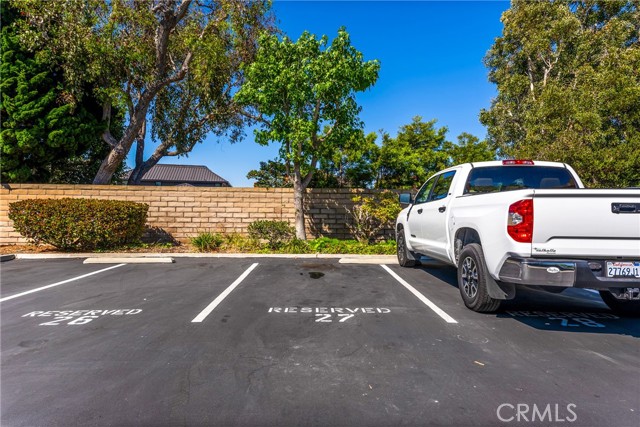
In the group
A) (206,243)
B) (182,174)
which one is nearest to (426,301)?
(206,243)

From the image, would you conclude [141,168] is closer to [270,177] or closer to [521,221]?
[270,177]

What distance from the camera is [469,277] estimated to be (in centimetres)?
451

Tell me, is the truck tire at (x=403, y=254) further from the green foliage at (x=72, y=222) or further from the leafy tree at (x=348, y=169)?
the green foliage at (x=72, y=222)

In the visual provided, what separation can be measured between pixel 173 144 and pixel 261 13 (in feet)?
24.4

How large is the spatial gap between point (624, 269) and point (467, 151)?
48.0ft

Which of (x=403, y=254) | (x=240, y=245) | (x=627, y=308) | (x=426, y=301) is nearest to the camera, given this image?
(x=627, y=308)

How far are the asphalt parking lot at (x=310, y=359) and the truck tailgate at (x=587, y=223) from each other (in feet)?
3.50

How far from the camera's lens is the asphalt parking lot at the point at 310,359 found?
2303 mm

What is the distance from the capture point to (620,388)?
2.61m

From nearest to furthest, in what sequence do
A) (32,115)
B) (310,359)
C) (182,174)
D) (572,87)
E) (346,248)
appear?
1. (310,359)
2. (346,248)
3. (32,115)
4. (572,87)
5. (182,174)

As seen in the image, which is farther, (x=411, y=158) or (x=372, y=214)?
(x=411, y=158)

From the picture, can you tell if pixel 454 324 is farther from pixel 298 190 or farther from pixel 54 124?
pixel 54 124

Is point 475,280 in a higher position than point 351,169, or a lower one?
lower

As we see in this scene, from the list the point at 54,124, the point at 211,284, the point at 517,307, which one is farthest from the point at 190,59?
the point at 517,307
